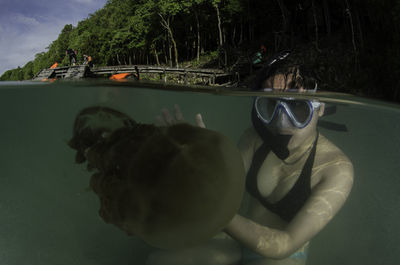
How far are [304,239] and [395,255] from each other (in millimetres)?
2919

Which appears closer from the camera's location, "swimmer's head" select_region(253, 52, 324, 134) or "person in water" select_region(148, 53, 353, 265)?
"person in water" select_region(148, 53, 353, 265)

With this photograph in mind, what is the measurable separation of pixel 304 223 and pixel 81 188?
8.93 ft

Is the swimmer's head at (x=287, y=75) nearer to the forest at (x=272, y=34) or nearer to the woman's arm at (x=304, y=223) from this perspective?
the woman's arm at (x=304, y=223)

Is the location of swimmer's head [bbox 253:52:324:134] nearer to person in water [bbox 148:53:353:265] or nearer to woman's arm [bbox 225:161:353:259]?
person in water [bbox 148:53:353:265]

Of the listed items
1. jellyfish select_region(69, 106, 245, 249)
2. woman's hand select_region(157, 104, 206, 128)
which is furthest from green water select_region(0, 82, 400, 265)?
jellyfish select_region(69, 106, 245, 249)

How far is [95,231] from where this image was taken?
316cm

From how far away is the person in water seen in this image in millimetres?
1807

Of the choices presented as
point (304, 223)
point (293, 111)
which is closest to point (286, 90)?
point (293, 111)

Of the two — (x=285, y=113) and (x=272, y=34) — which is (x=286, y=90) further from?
(x=272, y=34)

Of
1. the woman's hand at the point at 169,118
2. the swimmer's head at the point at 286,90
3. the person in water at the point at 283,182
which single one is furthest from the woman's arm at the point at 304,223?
the woman's hand at the point at 169,118

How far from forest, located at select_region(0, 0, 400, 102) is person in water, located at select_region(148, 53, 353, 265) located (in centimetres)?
470

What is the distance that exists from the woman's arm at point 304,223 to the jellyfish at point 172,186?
0.29 metres

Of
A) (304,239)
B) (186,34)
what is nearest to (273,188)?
(304,239)

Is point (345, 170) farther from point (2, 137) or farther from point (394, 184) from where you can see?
point (2, 137)
